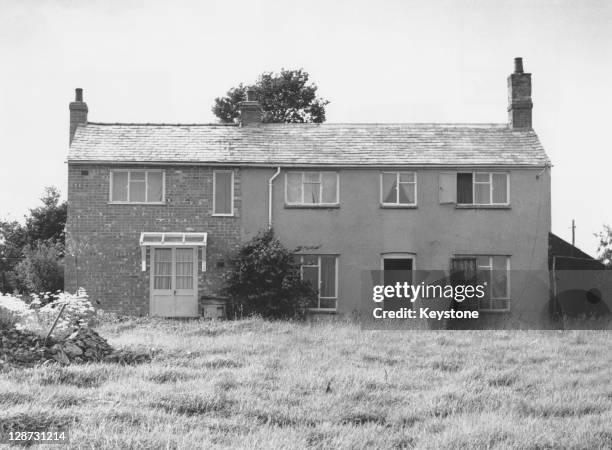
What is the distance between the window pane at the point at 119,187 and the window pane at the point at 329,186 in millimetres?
6606

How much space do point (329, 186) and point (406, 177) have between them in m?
2.62

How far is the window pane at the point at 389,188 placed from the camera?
1138 inches

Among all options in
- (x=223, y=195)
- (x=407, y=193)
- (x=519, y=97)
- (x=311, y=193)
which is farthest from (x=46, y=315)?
(x=519, y=97)

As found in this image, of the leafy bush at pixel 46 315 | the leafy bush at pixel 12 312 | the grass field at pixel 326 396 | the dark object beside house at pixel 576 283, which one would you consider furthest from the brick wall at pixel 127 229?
the dark object beside house at pixel 576 283

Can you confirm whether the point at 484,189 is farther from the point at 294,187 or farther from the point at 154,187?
the point at 154,187

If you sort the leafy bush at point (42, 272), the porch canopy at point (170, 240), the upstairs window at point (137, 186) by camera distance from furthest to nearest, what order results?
the leafy bush at point (42, 272) < the upstairs window at point (137, 186) < the porch canopy at point (170, 240)

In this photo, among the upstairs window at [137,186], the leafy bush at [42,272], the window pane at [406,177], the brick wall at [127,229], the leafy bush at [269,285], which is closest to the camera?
the leafy bush at [269,285]

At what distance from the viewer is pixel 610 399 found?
44.6 feet

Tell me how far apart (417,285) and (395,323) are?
2.35 metres

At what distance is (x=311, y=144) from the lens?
1167 inches

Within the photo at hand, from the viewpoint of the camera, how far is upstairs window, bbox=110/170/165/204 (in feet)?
93.9

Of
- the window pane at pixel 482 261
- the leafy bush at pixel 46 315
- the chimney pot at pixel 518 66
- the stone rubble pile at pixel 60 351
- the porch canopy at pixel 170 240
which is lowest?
the stone rubble pile at pixel 60 351

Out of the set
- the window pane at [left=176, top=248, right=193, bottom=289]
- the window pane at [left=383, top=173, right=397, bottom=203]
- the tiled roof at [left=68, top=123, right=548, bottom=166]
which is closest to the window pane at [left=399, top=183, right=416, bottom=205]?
the window pane at [left=383, top=173, right=397, bottom=203]

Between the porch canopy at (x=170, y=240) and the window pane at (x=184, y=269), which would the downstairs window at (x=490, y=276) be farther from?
the window pane at (x=184, y=269)
